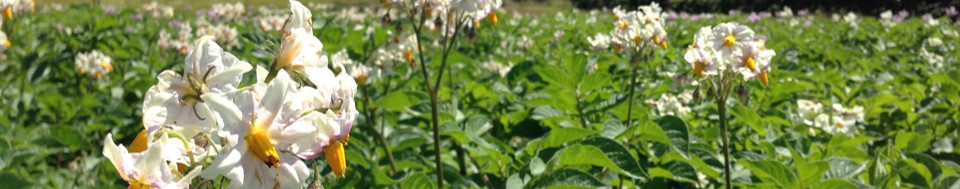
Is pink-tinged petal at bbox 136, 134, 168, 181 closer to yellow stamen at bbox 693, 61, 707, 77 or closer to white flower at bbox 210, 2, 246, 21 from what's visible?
yellow stamen at bbox 693, 61, 707, 77

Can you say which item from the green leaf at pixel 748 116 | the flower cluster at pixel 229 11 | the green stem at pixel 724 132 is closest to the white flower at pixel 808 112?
the green leaf at pixel 748 116

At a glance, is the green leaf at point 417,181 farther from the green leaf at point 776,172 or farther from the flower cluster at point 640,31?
the flower cluster at point 640,31

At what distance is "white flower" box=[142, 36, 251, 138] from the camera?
0.78 m

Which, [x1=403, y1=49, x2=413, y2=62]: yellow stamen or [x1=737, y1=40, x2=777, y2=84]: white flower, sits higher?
[x1=737, y1=40, x2=777, y2=84]: white flower

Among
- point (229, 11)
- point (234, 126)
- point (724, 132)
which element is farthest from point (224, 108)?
point (229, 11)

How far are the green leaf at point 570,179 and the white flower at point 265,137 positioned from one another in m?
0.84

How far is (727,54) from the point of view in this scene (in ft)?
5.81

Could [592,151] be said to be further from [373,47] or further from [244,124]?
[373,47]

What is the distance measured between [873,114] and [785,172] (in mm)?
1824

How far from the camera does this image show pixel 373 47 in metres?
2.87

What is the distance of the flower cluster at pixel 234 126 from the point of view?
72cm

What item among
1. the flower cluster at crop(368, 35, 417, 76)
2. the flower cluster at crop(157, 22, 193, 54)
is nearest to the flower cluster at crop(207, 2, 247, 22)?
the flower cluster at crop(157, 22, 193, 54)

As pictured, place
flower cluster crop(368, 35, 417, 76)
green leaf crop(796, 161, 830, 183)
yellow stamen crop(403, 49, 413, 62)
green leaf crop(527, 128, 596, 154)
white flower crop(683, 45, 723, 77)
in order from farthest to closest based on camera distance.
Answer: yellow stamen crop(403, 49, 413, 62)
flower cluster crop(368, 35, 417, 76)
white flower crop(683, 45, 723, 77)
green leaf crop(527, 128, 596, 154)
green leaf crop(796, 161, 830, 183)

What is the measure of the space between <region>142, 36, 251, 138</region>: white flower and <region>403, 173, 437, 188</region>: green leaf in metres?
0.64
